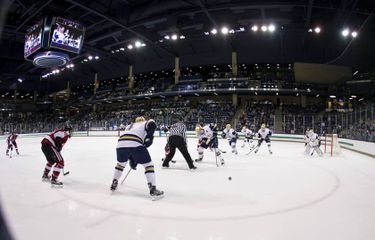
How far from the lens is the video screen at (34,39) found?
1459cm

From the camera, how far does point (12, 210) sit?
3.82m

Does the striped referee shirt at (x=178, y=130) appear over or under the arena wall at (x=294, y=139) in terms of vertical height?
over

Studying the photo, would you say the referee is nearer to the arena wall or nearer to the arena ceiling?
the arena wall

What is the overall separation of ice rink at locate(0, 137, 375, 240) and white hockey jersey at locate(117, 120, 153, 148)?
0.93 m

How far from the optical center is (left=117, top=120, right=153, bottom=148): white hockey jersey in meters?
4.66

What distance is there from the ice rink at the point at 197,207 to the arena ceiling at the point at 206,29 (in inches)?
438

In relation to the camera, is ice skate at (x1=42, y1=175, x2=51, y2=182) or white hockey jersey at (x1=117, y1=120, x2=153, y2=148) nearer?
white hockey jersey at (x1=117, y1=120, x2=153, y2=148)

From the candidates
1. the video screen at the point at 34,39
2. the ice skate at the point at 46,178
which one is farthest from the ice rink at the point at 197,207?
the video screen at the point at 34,39

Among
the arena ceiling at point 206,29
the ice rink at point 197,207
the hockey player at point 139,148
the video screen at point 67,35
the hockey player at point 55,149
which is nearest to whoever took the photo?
the ice rink at point 197,207

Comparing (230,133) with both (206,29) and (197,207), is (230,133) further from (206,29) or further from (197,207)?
(206,29)

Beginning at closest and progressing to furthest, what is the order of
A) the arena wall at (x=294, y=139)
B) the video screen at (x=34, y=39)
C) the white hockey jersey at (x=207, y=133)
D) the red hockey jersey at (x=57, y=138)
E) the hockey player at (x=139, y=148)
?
the hockey player at (x=139, y=148) → the red hockey jersey at (x=57, y=138) → the white hockey jersey at (x=207, y=133) → the arena wall at (x=294, y=139) → the video screen at (x=34, y=39)

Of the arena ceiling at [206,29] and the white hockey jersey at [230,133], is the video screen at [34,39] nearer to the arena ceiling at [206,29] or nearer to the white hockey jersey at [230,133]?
the arena ceiling at [206,29]

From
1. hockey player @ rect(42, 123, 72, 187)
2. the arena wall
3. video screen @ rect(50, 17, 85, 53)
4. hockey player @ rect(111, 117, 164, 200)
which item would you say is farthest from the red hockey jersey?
the arena wall

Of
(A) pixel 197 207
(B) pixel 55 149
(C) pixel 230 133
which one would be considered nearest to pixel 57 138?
(B) pixel 55 149
